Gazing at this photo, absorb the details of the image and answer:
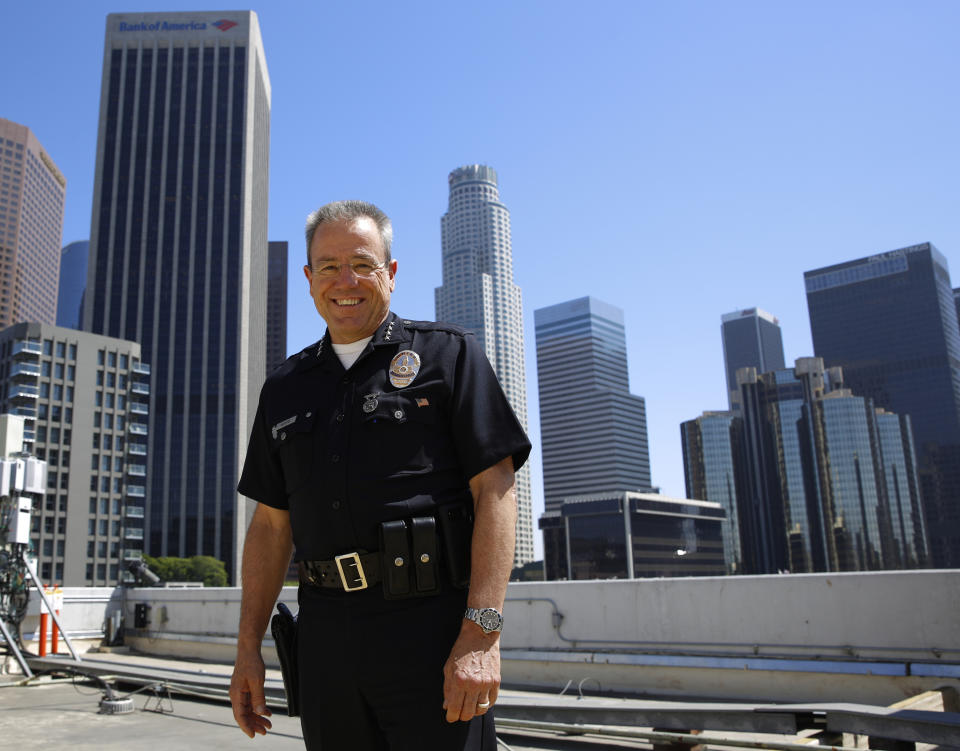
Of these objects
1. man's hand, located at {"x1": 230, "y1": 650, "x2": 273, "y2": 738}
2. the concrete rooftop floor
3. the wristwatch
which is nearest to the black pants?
the wristwatch

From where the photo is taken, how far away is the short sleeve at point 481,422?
6.68ft

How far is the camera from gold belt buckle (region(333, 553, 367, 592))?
201 centimetres

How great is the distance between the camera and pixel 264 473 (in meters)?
2.41

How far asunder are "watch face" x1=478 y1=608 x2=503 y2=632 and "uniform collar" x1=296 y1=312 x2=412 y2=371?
82 cm

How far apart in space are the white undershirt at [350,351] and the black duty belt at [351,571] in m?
0.58

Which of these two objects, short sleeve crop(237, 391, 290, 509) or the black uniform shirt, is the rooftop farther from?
the black uniform shirt

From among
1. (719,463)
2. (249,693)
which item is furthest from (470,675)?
(719,463)

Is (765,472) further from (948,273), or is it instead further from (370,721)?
(370,721)

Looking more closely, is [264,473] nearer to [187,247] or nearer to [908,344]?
[187,247]

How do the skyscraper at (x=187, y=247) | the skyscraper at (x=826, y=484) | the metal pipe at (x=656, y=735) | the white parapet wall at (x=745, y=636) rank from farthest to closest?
the skyscraper at (x=826, y=484), the skyscraper at (x=187, y=247), the white parapet wall at (x=745, y=636), the metal pipe at (x=656, y=735)

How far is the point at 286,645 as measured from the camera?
2230 mm

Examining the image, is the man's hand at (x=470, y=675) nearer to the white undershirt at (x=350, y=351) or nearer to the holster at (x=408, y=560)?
the holster at (x=408, y=560)

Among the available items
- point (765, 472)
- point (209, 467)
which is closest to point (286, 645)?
point (209, 467)

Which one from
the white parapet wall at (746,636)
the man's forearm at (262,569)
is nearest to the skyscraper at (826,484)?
the white parapet wall at (746,636)
